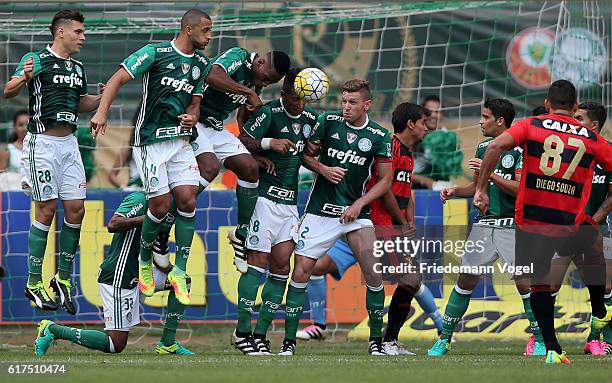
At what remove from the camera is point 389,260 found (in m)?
11.2

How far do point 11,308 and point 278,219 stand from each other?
4.37 meters

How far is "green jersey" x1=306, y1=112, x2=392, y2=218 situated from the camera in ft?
35.3

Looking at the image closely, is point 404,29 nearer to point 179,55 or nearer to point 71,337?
point 179,55

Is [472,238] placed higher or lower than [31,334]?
higher

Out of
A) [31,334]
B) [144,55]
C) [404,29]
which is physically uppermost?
[404,29]

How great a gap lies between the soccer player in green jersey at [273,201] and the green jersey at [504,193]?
175 centimetres

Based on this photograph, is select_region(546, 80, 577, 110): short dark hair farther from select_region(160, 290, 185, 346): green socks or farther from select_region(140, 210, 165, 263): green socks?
select_region(160, 290, 185, 346): green socks

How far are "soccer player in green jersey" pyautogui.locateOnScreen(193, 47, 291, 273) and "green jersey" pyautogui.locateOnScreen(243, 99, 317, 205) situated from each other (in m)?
0.11

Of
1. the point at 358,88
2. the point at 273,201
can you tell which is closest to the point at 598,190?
the point at 358,88

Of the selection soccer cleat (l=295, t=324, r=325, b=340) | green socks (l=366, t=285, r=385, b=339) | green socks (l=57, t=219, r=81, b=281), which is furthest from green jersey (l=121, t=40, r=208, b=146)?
soccer cleat (l=295, t=324, r=325, b=340)

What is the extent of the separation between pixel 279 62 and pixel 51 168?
2305 mm

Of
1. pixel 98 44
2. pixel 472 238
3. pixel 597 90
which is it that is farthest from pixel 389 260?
pixel 98 44

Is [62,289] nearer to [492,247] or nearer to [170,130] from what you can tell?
[170,130]

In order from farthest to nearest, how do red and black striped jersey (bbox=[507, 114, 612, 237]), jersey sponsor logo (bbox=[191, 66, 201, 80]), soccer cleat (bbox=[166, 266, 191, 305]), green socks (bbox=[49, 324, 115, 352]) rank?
1. jersey sponsor logo (bbox=[191, 66, 201, 80])
2. soccer cleat (bbox=[166, 266, 191, 305])
3. green socks (bbox=[49, 324, 115, 352])
4. red and black striped jersey (bbox=[507, 114, 612, 237])
